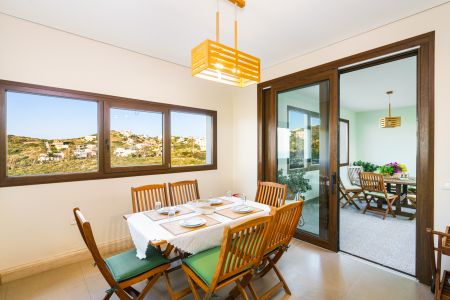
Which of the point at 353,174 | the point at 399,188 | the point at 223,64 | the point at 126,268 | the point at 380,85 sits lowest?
the point at 126,268

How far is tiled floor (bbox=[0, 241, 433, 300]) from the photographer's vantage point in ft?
6.57

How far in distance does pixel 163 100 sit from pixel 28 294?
8.88ft

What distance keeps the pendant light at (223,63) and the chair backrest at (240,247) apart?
1.27 metres

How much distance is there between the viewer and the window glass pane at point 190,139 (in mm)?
3588

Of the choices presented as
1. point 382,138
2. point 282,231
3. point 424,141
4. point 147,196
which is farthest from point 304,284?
point 382,138

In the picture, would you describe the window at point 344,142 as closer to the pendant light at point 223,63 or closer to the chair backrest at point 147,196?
the pendant light at point 223,63

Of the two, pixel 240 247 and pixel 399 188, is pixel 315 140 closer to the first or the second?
pixel 240 247

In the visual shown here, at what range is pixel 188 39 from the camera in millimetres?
2775

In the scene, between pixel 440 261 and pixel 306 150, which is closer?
pixel 440 261

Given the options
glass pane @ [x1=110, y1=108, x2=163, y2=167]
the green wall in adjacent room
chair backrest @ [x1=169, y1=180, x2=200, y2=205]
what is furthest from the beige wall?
the green wall in adjacent room

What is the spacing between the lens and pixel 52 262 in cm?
244

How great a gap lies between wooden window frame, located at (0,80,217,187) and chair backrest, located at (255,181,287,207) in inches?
48.9

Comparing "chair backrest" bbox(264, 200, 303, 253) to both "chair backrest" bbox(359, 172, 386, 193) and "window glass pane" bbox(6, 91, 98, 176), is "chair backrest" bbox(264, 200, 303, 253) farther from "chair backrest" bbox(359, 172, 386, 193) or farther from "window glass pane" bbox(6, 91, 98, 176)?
"chair backrest" bbox(359, 172, 386, 193)

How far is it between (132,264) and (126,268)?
0.18 feet
